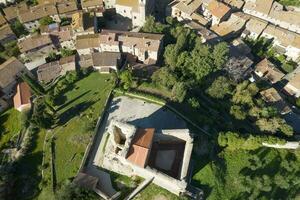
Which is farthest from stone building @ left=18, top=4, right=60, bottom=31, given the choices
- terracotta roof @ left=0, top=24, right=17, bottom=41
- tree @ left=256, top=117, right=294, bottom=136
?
tree @ left=256, top=117, right=294, bottom=136

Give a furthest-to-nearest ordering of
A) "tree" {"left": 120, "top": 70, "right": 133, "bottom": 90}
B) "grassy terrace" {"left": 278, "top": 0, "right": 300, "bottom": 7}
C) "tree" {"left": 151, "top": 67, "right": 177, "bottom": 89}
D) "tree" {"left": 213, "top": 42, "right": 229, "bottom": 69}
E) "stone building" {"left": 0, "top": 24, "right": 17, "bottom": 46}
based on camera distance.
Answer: "grassy terrace" {"left": 278, "top": 0, "right": 300, "bottom": 7}
"stone building" {"left": 0, "top": 24, "right": 17, "bottom": 46}
"tree" {"left": 213, "top": 42, "right": 229, "bottom": 69}
"tree" {"left": 120, "top": 70, "right": 133, "bottom": 90}
"tree" {"left": 151, "top": 67, "right": 177, "bottom": 89}

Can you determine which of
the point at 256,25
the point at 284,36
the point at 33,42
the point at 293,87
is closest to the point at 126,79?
the point at 33,42

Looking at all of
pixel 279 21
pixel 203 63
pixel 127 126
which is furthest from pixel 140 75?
pixel 279 21

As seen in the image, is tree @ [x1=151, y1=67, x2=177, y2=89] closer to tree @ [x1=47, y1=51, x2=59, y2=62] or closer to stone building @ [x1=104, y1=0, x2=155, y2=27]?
stone building @ [x1=104, y1=0, x2=155, y2=27]

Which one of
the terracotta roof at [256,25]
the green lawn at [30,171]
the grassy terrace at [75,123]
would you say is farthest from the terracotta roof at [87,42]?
the terracotta roof at [256,25]

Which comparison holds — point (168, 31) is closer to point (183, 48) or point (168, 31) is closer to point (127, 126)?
point (183, 48)
